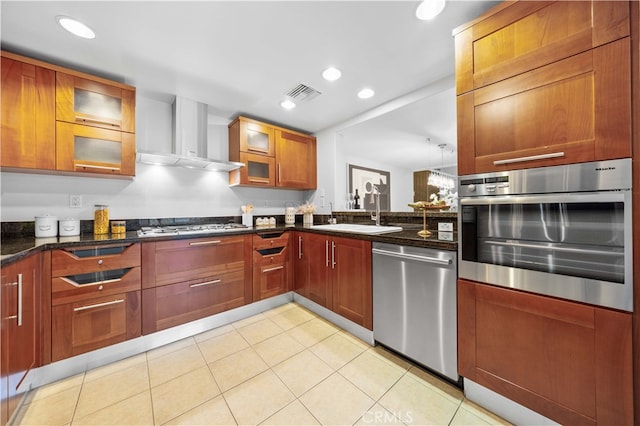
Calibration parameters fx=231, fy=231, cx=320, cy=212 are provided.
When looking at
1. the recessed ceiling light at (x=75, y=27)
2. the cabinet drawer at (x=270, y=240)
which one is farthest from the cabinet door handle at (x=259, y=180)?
the recessed ceiling light at (x=75, y=27)

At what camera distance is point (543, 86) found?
→ 112cm

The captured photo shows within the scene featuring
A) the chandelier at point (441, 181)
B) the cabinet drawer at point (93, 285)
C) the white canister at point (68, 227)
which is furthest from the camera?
the chandelier at point (441, 181)

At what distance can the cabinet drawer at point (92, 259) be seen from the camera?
1.55m

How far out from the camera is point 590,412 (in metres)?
1.01

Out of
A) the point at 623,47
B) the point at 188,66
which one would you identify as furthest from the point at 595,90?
the point at 188,66

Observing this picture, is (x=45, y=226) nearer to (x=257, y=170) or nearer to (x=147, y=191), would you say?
(x=147, y=191)

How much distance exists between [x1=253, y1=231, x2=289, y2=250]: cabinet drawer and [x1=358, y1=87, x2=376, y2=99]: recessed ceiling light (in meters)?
1.72

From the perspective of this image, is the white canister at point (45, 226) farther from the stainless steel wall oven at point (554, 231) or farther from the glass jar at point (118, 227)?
the stainless steel wall oven at point (554, 231)

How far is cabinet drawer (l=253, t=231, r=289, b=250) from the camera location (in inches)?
98.4

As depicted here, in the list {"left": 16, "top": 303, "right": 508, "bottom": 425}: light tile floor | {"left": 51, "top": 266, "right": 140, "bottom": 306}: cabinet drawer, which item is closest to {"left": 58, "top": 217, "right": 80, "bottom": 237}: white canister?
{"left": 51, "top": 266, "right": 140, "bottom": 306}: cabinet drawer

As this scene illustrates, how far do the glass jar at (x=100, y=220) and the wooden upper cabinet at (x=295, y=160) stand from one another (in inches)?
67.6

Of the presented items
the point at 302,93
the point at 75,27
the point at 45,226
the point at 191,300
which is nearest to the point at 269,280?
the point at 191,300

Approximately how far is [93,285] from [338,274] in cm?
188

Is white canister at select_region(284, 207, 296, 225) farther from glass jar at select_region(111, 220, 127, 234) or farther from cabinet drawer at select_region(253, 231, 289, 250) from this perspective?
glass jar at select_region(111, 220, 127, 234)
